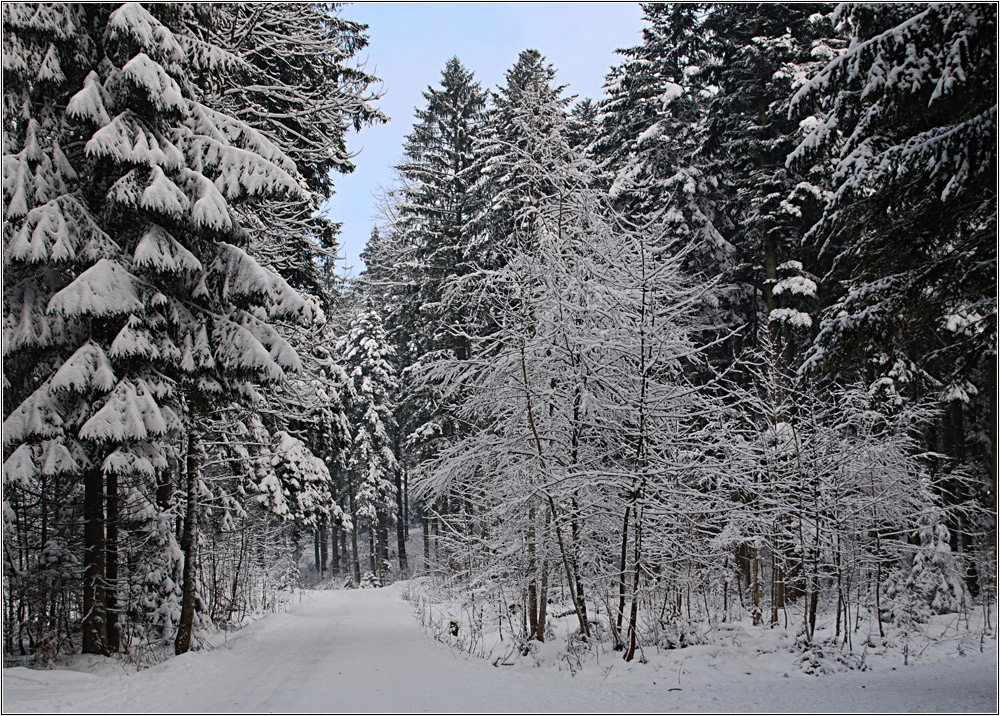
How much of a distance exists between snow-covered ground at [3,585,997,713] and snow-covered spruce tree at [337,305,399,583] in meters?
23.4

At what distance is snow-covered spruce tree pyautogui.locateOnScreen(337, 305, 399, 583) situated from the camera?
33875 millimetres

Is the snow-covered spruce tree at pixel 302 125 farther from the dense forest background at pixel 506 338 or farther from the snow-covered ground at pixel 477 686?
the snow-covered ground at pixel 477 686

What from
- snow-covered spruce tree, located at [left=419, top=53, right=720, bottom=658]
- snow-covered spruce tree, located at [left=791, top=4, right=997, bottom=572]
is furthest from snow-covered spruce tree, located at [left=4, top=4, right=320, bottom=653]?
snow-covered spruce tree, located at [left=791, top=4, right=997, bottom=572]

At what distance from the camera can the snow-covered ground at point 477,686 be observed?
6879 millimetres

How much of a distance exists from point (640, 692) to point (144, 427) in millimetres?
6748

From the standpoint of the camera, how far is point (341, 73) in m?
14.4

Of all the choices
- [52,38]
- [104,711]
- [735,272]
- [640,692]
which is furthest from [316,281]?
[735,272]

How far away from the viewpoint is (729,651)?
917cm

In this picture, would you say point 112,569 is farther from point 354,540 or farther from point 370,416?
point 354,540

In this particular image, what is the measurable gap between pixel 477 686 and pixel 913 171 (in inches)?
303

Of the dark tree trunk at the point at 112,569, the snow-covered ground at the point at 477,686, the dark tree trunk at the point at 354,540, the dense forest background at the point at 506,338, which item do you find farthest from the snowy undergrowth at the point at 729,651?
the dark tree trunk at the point at 354,540

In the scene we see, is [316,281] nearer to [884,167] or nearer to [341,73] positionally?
[341,73]

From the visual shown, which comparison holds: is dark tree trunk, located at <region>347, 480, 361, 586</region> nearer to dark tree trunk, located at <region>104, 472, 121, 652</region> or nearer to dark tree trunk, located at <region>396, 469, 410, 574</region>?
dark tree trunk, located at <region>396, 469, 410, 574</region>

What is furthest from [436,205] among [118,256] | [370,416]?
[370,416]
